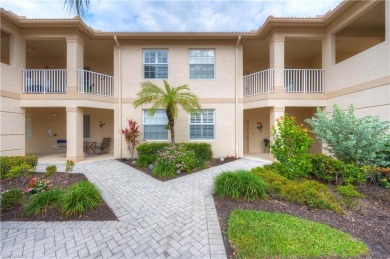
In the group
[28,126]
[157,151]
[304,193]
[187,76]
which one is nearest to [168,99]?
[157,151]

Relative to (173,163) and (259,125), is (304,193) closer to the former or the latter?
(173,163)

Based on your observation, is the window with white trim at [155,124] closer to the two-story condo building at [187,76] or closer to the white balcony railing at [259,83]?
the two-story condo building at [187,76]

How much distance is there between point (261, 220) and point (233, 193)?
46.6 inches

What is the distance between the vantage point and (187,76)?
36.2 feet

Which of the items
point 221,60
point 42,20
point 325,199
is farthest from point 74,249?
point 42,20

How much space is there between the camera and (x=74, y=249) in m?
3.03

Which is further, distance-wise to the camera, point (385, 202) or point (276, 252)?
point (385, 202)

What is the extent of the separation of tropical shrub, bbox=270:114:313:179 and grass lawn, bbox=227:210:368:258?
2399 mm

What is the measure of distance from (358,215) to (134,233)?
511 cm

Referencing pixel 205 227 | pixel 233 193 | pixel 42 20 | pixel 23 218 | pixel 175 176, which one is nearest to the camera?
pixel 205 227

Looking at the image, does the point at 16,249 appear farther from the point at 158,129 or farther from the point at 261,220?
the point at 158,129

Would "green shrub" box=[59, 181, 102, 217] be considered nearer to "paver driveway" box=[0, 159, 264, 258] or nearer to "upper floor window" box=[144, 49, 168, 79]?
"paver driveway" box=[0, 159, 264, 258]

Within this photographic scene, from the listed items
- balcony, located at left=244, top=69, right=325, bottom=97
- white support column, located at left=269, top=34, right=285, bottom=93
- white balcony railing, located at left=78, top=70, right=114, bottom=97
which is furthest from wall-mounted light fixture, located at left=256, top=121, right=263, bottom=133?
white balcony railing, located at left=78, top=70, right=114, bottom=97

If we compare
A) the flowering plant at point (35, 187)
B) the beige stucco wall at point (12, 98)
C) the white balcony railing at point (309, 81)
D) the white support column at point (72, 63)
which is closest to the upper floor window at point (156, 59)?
the white support column at point (72, 63)
